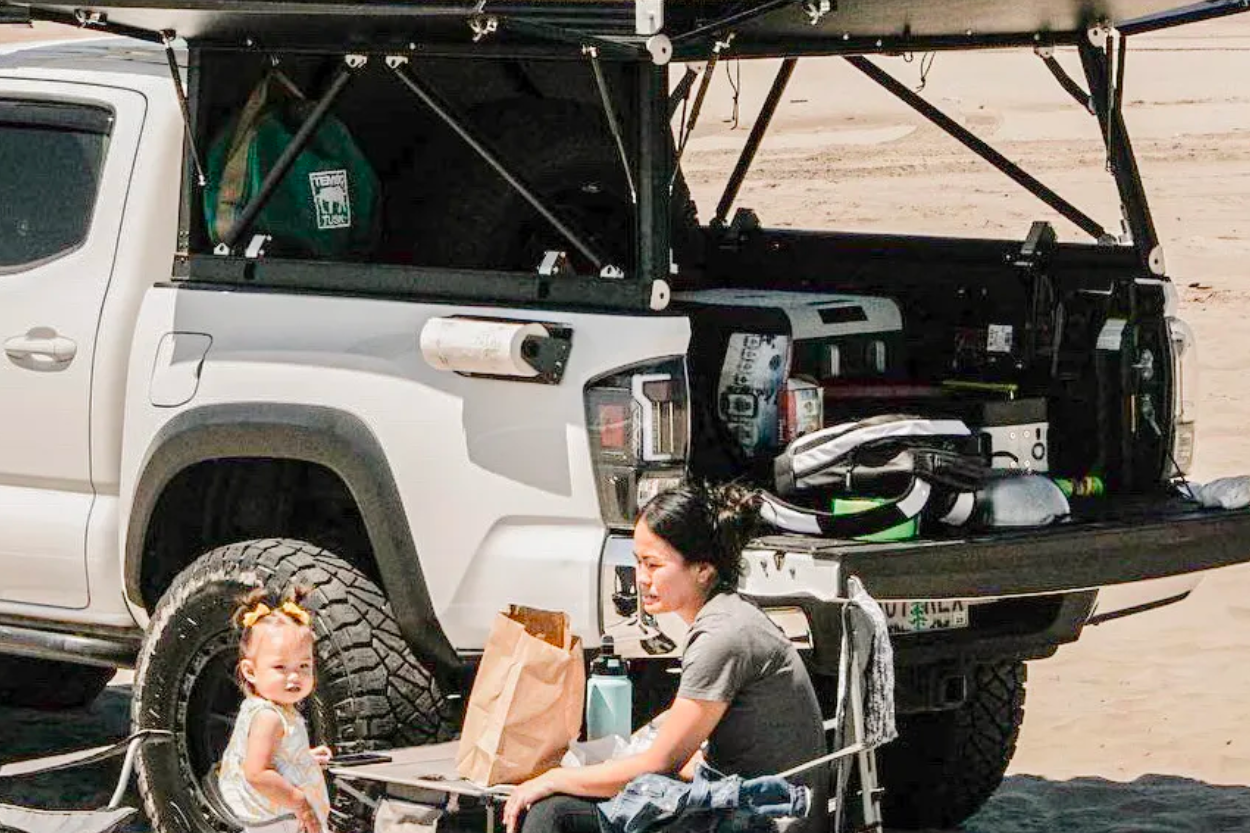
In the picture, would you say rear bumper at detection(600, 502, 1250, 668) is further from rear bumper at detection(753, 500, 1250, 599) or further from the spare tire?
the spare tire

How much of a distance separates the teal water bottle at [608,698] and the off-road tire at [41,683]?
2.91 meters

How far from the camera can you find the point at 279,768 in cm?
514

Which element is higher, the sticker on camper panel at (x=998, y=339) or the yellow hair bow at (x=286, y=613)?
the sticker on camper panel at (x=998, y=339)

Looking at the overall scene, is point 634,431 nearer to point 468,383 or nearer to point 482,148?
point 468,383

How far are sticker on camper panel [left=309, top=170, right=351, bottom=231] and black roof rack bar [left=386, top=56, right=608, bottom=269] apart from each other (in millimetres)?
435

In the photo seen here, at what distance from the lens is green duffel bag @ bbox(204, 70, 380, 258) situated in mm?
6066

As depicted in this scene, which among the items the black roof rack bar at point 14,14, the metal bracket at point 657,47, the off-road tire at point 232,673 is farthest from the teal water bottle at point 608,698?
the black roof rack bar at point 14,14

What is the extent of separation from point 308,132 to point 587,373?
936 millimetres

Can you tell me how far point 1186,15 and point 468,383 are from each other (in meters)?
2.03

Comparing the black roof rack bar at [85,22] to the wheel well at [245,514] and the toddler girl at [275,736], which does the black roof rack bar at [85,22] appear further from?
the toddler girl at [275,736]

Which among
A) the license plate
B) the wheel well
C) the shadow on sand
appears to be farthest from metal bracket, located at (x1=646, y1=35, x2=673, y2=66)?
the shadow on sand

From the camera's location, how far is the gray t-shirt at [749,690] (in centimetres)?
481

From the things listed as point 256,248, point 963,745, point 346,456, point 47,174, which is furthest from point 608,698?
point 47,174

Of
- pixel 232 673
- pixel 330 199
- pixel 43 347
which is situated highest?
pixel 330 199
